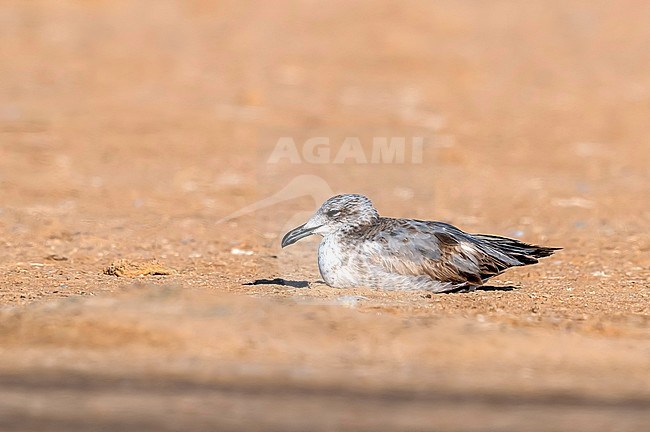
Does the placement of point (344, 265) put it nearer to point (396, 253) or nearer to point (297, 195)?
point (396, 253)

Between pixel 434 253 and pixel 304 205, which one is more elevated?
pixel 304 205

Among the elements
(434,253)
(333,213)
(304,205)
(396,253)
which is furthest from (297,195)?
(396,253)

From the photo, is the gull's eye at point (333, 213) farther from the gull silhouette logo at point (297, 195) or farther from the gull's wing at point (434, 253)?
the gull silhouette logo at point (297, 195)

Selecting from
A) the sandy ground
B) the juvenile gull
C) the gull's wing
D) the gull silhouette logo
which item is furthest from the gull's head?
the gull silhouette logo

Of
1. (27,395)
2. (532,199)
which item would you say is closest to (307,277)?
(27,395)

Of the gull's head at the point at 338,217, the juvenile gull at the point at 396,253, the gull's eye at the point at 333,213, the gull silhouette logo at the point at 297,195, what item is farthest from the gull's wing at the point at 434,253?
the gull silhouette logo at the point at 297,195

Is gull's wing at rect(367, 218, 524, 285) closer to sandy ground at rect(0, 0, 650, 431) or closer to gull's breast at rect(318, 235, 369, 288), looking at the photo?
gull's breast at rect(318, 235, 369, 288)

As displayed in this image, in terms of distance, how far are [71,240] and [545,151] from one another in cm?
677

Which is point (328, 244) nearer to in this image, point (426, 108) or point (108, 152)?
point (108, 152)

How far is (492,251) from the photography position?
24.1 feet

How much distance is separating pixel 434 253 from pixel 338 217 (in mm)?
630

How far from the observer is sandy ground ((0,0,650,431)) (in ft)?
16.7

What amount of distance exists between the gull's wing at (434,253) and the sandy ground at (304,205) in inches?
7.5

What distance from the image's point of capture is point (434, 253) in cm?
712
